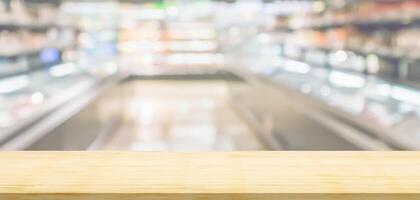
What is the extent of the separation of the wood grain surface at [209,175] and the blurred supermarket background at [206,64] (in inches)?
96.8

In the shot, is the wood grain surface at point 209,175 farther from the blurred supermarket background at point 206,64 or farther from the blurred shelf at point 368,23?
the blurred shelf at point 368,23

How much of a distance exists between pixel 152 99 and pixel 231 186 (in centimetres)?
606

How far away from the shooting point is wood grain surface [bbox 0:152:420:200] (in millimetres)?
Result: 480

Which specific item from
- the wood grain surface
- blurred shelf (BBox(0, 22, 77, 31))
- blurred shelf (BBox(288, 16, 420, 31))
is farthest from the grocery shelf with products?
the wood grain surface

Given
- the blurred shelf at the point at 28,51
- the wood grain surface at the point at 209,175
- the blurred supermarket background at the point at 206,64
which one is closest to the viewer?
the wood grain surface at the point at 209,175

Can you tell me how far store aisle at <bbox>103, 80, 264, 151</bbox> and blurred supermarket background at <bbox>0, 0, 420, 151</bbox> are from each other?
0.07ft

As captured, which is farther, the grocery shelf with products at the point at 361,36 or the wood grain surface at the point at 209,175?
the grocery shelf with products at the point at 361,36

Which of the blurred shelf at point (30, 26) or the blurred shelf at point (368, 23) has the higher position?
the blurred shelf at point (30, 26)

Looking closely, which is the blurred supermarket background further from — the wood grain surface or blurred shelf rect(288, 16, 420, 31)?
the wood grain surface

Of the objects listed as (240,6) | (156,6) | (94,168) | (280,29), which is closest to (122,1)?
(156,6)

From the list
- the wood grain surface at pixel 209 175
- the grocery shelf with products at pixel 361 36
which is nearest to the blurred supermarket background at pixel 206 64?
the grocery shelf with products at pixel 361 36

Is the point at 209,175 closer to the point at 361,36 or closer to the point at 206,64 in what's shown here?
the point at 361,36

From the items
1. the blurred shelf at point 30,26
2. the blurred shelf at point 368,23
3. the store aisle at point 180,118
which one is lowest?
the store aisle at point 180,118

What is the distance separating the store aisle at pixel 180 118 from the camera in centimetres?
499
